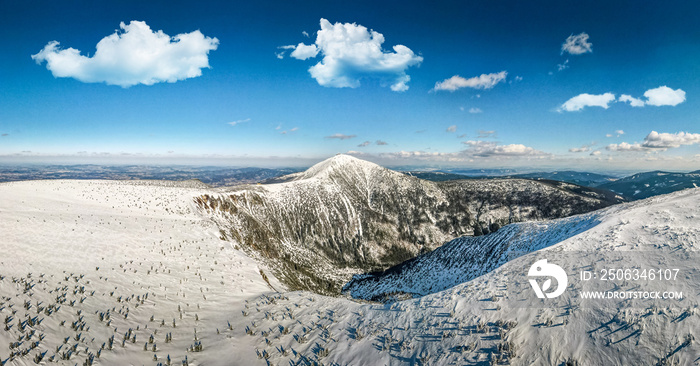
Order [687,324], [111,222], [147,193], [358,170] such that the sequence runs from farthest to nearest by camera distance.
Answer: [358,170] → [147,193] → [111,222] → [687,324]

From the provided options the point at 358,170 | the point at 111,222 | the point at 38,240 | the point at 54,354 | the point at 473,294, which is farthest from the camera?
the point at 358,170

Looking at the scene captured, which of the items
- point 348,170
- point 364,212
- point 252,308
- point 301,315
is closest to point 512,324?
point 301,315

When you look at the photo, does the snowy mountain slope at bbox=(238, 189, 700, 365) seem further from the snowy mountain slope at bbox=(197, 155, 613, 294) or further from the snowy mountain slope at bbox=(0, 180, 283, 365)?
the snowy mountain slope at bbox=(197, 155, 613, 294)

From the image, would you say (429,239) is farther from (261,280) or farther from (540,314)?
(540,314)

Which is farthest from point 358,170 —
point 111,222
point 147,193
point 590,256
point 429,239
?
point 590,256

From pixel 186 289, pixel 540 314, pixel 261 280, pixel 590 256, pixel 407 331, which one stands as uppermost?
pixel 590 256

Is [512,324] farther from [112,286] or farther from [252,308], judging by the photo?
[112,286]

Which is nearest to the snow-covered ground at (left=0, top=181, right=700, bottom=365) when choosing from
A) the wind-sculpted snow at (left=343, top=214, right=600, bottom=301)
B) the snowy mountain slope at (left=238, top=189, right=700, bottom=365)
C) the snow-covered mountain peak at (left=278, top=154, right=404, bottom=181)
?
the snowy mountain slope at (left=238, top=189, right=700, bottom=365)
